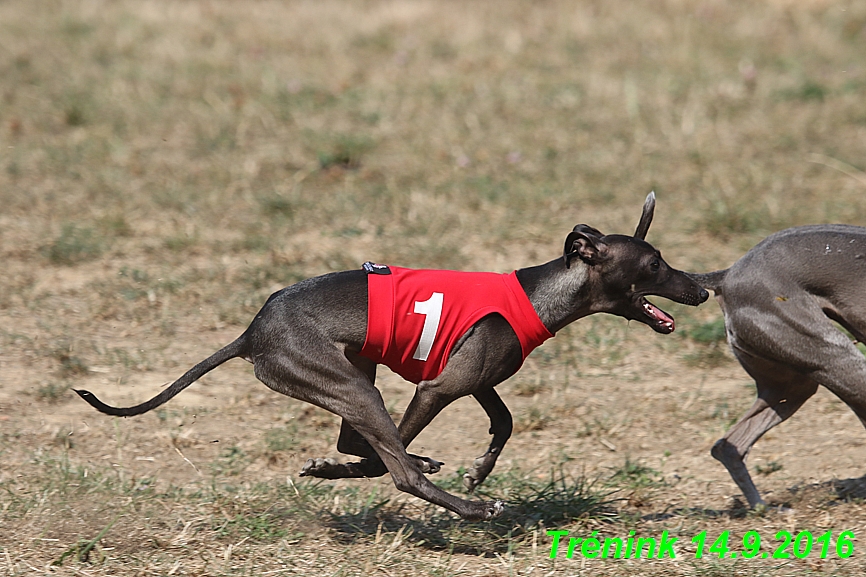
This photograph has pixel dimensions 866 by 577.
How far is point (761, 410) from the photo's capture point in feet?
17.7

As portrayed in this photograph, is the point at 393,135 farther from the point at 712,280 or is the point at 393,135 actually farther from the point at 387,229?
the point at 712,280

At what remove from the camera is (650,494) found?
537cm

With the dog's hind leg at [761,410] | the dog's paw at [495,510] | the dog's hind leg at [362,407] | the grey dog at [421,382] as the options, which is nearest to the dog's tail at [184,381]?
the grey dog at [421,382]

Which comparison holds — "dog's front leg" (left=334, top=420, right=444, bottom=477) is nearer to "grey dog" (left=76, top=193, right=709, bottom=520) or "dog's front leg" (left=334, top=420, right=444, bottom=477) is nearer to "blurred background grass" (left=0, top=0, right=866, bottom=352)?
"grey dog" (left=76, top=193, right=709, bottom=520)

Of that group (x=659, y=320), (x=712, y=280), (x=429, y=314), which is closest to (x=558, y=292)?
(x=659, y=320)

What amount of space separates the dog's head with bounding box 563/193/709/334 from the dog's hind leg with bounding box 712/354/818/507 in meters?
0.61

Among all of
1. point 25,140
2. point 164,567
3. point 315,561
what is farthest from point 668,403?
point 25,140

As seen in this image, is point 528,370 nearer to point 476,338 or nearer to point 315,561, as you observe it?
point 476,338

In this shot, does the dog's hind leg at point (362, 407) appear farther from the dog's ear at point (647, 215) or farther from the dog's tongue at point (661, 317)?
the dog's ear at point (647, 215)

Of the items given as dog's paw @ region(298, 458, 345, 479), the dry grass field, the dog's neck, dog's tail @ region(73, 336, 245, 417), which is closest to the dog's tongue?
the dog's neck

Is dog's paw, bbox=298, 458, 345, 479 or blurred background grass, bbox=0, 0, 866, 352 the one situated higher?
blurred background grass, bbox=0, 0, 866, 352

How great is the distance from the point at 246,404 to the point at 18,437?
1.21 m

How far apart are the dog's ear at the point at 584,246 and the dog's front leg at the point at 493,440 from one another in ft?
2.40

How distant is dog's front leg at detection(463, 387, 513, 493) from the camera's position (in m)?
5.06
